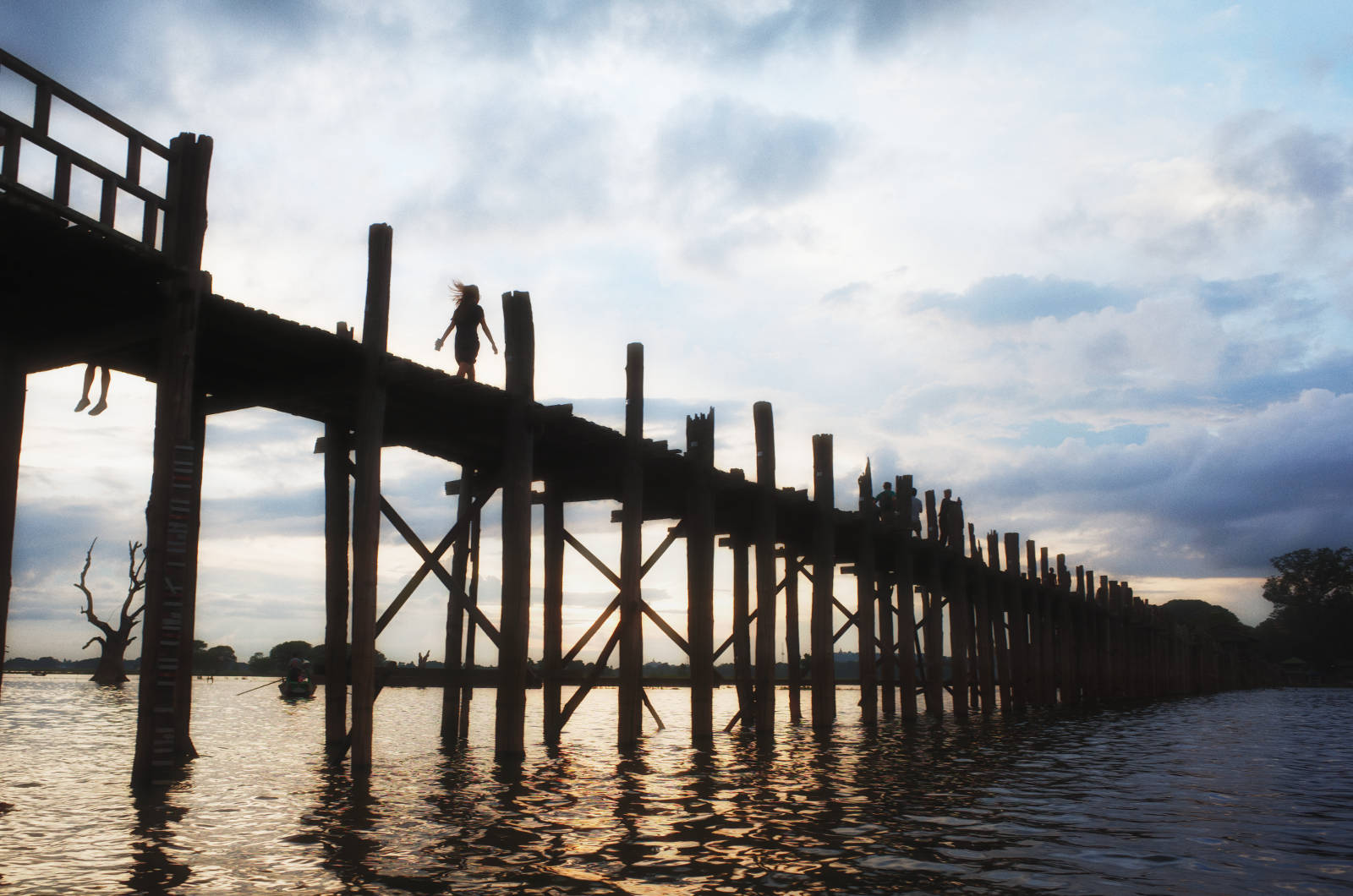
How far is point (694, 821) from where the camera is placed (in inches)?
350

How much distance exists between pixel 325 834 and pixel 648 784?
4.15 m

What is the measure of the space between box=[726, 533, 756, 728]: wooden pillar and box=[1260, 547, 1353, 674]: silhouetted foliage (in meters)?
106

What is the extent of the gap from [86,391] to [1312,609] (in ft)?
433

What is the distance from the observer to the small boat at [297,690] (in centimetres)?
4009

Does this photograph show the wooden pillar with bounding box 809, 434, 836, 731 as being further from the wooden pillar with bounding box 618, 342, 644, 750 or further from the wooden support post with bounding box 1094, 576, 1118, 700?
the wooden support post with bounding box 1094, 576, 1118, 700

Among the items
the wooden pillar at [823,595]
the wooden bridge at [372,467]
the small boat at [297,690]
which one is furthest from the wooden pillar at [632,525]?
the small boat at [297,690]

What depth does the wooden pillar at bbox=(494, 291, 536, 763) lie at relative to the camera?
39.6 feet

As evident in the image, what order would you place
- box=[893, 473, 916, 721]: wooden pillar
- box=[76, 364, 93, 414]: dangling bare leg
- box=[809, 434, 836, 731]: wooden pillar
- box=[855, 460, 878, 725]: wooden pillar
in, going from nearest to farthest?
box=[76, 364, 93, 414]: dangling bare leg, box=[809, 434, 836, 731]: wooden pillar, box=[855, 460, 878, 725]: wooden pillar, box=[893, 473, 916, 721]: wooden pillar

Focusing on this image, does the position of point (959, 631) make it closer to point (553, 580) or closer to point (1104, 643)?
point (553, 580)

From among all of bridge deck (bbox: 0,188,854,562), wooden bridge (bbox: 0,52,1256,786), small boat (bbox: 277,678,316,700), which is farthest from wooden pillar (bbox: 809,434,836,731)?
small boat (bbox: 277,678,316,700)

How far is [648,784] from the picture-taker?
447 inches

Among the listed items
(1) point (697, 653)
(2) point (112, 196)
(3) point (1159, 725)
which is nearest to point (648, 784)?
(1) point (697, 653)

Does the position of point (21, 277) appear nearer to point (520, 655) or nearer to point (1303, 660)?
point (520, 655)

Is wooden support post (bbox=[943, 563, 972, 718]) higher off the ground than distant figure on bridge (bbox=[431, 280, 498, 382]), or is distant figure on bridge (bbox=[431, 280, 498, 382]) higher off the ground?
distant figure on bridge (bbox=[431, 280, 498, 382])
